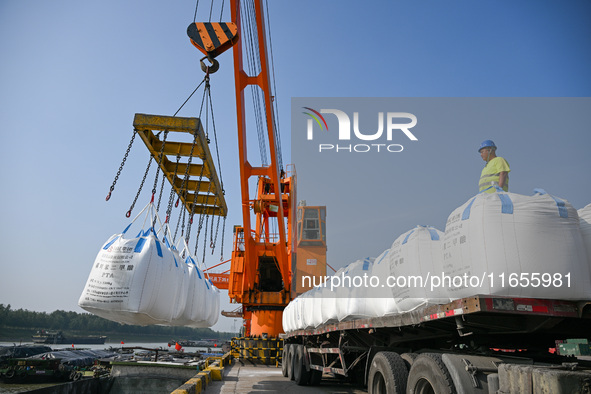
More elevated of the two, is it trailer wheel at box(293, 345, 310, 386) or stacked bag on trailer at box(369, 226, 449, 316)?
stacked bag on trailer at box(369, 226, 449, 316)

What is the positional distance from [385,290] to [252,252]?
34.6 feet

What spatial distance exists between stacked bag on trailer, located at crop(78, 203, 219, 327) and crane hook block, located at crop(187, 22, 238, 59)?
3560 mm

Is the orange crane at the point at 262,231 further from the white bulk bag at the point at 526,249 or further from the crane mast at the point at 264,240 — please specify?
the white bulk bag at the point at 526,249

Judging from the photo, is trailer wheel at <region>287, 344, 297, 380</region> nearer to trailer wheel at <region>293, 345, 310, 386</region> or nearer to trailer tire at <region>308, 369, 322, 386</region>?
trailer wheel at <region>293, 345, 310, 386</region>

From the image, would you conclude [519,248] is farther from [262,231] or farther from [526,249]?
[262,231]

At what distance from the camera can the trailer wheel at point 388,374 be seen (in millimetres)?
4180

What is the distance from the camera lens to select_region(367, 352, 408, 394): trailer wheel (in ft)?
13.7

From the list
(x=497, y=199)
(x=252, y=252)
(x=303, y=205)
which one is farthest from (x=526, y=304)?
(x=303, y=205)

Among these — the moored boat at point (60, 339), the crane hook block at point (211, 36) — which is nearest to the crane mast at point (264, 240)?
the crane hook block at point (211, 36)

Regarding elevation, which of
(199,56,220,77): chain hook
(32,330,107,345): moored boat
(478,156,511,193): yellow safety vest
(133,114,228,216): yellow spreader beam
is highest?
(199,56,220,77): chain hook

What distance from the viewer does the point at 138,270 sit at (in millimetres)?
4625

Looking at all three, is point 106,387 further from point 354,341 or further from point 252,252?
point 354,341

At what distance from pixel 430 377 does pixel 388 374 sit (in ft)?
3.20

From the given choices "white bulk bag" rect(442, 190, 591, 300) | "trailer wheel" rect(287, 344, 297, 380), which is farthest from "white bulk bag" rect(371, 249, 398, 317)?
"trailer wheel" rect(287, 344, 297, 380)
